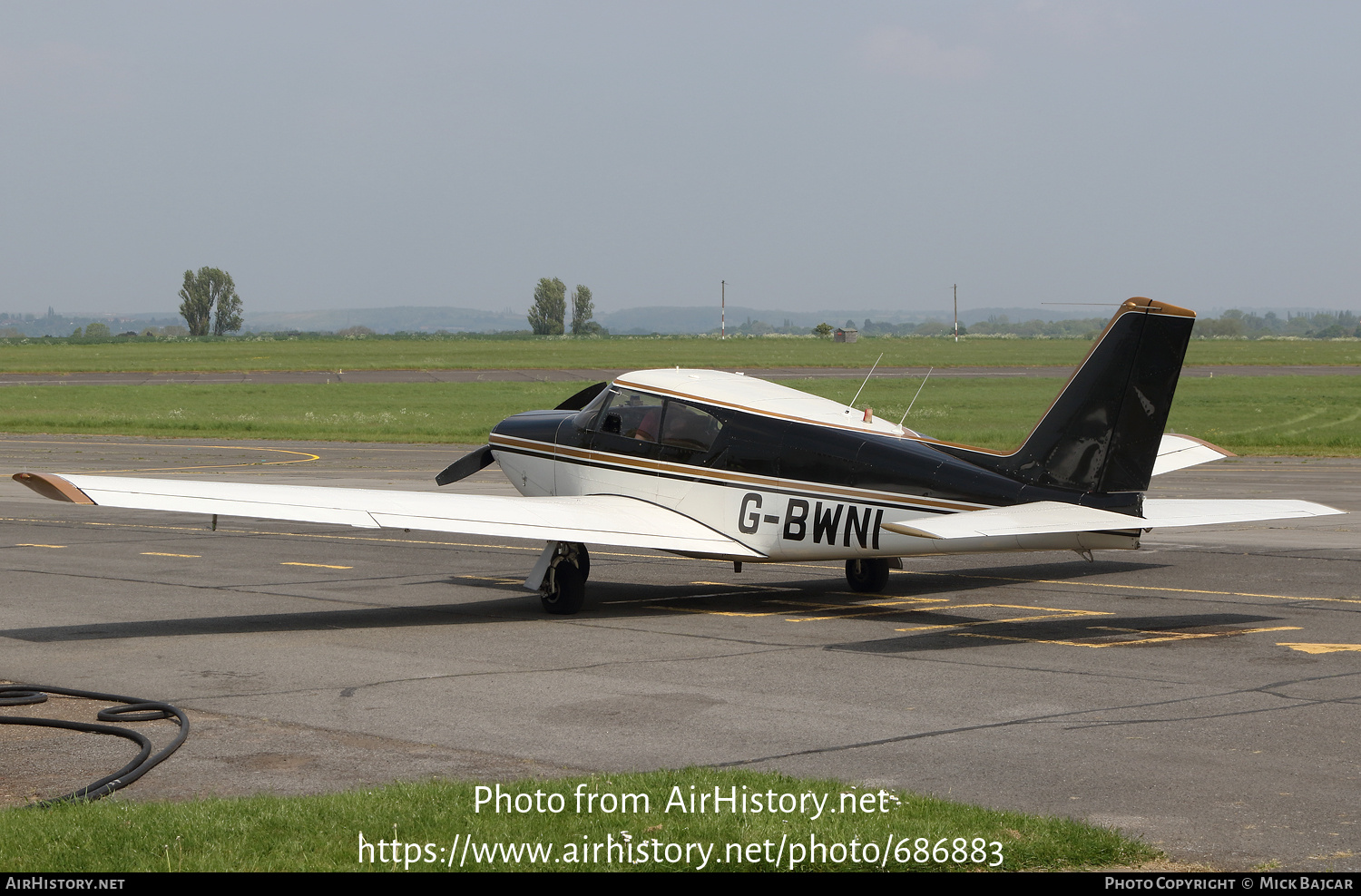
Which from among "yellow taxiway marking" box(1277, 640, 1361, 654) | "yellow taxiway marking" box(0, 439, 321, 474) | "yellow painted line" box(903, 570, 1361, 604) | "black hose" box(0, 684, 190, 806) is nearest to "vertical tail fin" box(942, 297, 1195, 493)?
"yellow taxiway marking" box(1277, 640, 1361, 654)

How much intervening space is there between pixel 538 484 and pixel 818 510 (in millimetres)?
3865

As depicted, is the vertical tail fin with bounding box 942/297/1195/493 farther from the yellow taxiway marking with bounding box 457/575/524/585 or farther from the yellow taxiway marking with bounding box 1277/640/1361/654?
the yellow taxiway marking with bounding box 457/575/524/585

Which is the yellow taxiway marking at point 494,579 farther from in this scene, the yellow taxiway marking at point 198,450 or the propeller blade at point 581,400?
the yellow taxiway marking at point 198,450

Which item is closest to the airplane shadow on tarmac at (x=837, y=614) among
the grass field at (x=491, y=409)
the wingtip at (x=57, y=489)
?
the wingtip at (x=57, y=489)

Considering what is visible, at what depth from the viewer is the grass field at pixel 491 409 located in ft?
138

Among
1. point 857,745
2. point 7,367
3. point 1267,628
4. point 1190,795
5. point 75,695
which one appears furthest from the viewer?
point 7,367

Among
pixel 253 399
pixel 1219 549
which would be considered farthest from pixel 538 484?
pixel 253 399

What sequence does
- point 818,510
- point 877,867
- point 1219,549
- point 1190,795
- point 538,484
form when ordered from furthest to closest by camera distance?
1. point 1219,549
2. point 538,484
3. point 818,510
4. point 1190,795
5. point 877,867

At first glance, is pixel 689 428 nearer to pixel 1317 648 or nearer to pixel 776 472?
pixel 776 472

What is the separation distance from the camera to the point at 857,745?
937 centimetres

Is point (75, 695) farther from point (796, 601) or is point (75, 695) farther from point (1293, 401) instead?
point (1293, 401)

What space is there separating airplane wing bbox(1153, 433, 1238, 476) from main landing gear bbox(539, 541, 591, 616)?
775 centimetres

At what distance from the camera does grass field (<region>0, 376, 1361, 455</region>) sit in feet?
138

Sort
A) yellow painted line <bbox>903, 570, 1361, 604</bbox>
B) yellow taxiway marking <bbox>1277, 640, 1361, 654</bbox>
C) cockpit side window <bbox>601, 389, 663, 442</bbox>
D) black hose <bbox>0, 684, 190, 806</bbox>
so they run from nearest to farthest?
black hose <bbox>0, 684, 190, 806</bbox> < yellow taxiway marking <bbox>1277, 640, 1361, 654</bbox> < yellow painted line <bbox>903, 570, 1361, 604</bbox> < cockpit side window <bbox>601, 389, 663, 442</bbox>
